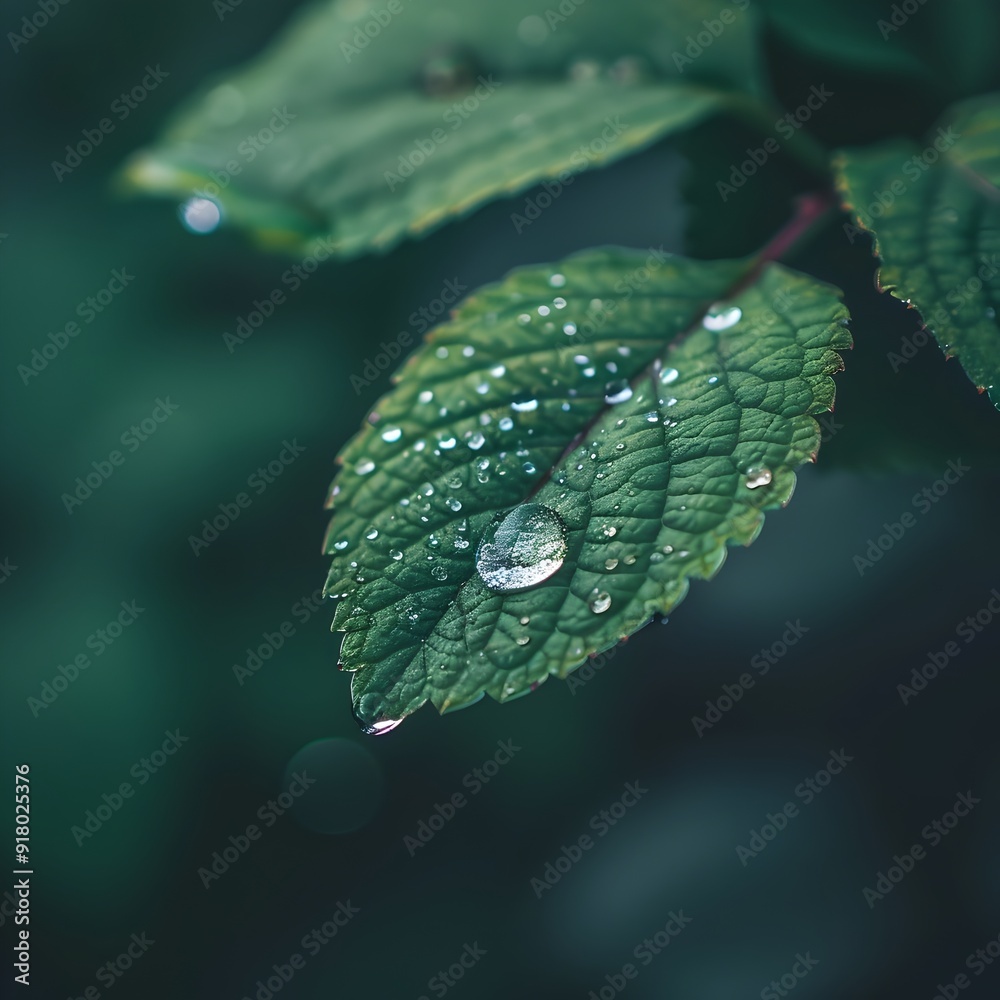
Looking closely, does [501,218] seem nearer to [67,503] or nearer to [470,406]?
[470,406]

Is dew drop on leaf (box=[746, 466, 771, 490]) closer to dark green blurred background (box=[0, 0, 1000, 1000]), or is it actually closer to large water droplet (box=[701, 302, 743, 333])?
large water droplet (box=[701, 302, 743, 333])

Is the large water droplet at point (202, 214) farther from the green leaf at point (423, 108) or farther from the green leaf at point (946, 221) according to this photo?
the green leaf at point (946, 221)

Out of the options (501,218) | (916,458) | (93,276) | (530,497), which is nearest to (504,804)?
(530,497)

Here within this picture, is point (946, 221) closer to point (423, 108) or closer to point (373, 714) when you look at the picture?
point (423, 108)

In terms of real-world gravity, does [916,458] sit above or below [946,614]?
above

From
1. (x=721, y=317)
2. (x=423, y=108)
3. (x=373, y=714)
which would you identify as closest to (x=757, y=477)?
(x=721, y=317)

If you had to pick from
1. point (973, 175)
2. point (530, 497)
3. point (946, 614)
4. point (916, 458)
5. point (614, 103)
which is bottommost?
point (946, 614)

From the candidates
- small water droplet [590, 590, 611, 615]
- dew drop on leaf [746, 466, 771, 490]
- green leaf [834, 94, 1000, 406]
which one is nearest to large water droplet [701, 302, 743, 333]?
green leaf [834, 94, 1000, 406]
